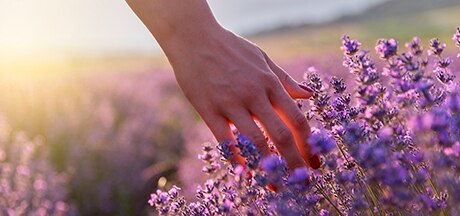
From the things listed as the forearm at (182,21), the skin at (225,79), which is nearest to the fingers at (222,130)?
the skin at (225,79)

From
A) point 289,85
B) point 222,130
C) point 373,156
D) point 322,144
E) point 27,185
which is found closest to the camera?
point 373,156

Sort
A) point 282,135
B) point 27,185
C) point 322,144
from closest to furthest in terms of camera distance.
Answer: point 322,144
point 282,135
point 27,185

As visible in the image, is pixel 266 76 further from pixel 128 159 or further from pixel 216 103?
pixel 128 159

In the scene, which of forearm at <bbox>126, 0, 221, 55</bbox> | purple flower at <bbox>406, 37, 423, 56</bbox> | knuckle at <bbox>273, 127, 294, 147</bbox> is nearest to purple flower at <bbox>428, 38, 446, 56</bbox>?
purple flower at <bbox>406, 37, 423, 56</bbox>

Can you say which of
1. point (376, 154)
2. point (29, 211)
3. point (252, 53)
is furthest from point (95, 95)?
point (376, 154)

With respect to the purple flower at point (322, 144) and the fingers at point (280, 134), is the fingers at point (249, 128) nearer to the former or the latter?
the fingers at point (280, 134)

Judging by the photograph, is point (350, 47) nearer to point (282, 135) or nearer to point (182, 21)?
point (282, 135)

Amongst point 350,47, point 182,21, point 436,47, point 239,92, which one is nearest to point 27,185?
point 182,21

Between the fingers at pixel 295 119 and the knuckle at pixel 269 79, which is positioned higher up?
the knuckle at pixel 269 79
